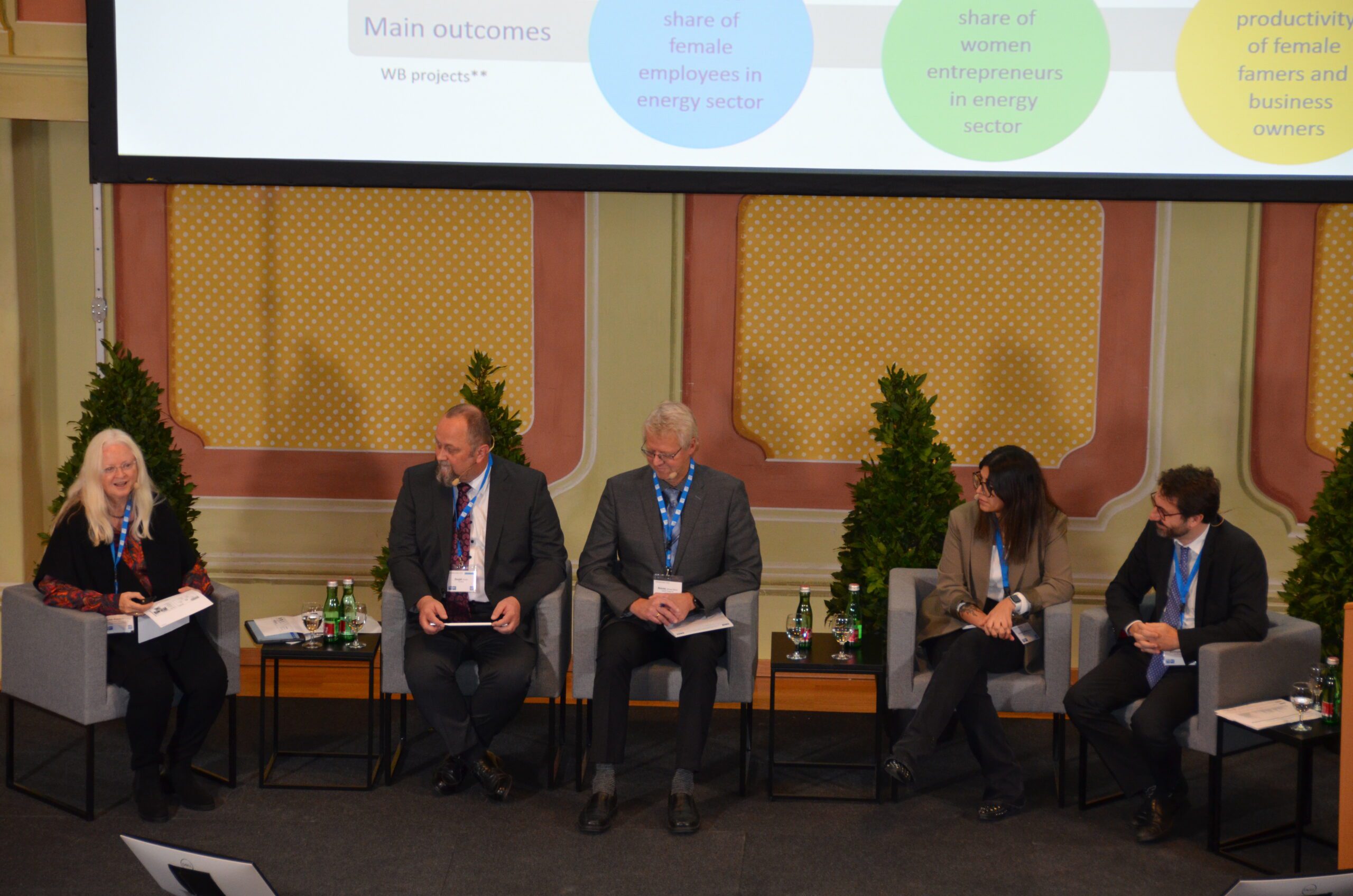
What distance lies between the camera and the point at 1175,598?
376cm

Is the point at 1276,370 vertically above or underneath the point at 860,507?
above

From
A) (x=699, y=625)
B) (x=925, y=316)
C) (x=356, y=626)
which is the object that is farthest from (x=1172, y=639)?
(x=356, y=626)

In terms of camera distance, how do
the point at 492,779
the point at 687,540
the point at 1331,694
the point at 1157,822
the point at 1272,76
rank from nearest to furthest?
the point at 1331,694
the point at 1157,822
the point at 492,779
the point at 687,540
the point at 1272,76

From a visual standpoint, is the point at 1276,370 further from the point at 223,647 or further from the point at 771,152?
the point at 223,647

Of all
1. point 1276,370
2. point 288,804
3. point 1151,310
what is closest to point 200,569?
point 288,804

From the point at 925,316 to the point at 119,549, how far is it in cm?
313

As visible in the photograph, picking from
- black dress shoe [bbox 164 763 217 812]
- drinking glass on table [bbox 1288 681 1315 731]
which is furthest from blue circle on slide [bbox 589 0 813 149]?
black dress shoe [bbox 164 763 217 812]

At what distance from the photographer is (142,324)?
5.14m

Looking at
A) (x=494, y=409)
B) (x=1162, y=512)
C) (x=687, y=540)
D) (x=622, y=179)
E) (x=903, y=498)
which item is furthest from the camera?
(x=622, y=179)

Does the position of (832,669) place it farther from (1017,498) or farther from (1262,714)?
(1262,714)

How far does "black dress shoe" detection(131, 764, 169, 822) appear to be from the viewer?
362 centimetres

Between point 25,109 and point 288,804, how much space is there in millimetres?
3010

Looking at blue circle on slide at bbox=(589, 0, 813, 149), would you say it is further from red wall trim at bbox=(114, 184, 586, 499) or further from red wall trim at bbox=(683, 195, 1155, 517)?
red wall trim at bbox=(114, 184, 586, 499)

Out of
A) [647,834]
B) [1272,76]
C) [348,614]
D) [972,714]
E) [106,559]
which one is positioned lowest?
[647,834]
